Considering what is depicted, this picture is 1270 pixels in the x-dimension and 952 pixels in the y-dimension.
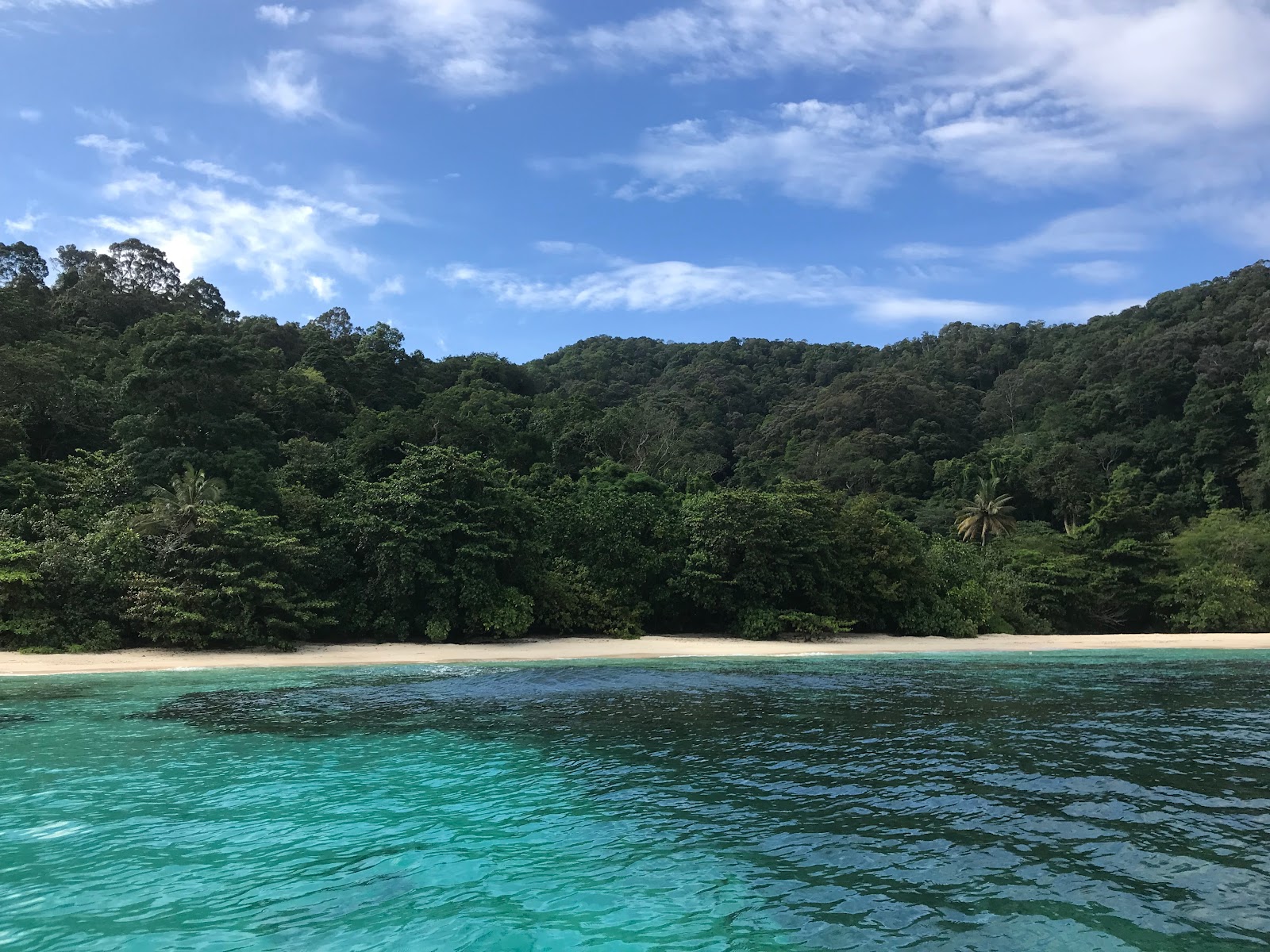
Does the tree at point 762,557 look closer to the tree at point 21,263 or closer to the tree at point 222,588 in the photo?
the tree at point 222,588

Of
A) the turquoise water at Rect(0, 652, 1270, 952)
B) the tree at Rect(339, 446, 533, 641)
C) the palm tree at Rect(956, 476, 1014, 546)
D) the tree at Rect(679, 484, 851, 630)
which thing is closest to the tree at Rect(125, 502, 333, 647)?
the tree at Rect(339, 446, 533, 641)

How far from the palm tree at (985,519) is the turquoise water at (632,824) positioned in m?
34.3

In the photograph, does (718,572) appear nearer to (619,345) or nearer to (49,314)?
(49,314)

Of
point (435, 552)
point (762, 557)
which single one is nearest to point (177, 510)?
point (435, 552)

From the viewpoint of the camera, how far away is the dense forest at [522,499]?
2414 cm

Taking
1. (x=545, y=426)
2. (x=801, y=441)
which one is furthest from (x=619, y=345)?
(x=545, y=426)

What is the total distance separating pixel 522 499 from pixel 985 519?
3412 centimetres

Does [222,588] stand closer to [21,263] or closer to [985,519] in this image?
[985,519]

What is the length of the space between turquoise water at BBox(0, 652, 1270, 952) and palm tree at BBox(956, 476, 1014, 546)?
1349 inches

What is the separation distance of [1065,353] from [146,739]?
85.3m

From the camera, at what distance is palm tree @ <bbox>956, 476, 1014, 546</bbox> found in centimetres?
4928

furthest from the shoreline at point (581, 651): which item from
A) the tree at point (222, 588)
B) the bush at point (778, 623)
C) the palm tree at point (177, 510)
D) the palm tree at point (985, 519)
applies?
the palm tree at point (985, 519)

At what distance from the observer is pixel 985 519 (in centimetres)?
4969

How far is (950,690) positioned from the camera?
1814 cm
